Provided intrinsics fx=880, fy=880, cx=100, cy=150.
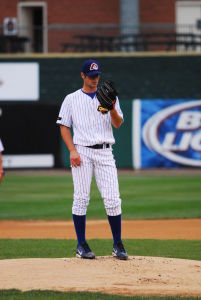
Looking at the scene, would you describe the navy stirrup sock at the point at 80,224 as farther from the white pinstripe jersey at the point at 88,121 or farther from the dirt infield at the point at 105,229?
the dirt infield at the point at 105,229

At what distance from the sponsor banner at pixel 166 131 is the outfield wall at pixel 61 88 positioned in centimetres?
34

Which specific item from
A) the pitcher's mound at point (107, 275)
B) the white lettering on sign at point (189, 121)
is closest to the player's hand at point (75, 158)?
the pitcher's mound at point (107, 275)

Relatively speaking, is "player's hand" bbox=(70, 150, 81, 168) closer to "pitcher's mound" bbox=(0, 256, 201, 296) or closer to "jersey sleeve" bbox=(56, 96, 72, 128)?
"jersey sleeve" bbox=(56, 96, 72, 128)

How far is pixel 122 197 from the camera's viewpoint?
18516 mm

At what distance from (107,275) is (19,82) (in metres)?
20.1

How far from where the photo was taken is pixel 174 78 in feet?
90.9

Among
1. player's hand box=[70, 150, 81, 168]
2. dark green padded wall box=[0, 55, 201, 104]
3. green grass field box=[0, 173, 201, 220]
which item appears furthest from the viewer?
dark green padded wall box=[0, 55, 201, 104]

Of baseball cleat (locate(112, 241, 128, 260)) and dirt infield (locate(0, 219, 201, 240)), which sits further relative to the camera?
dirt infield (locate(0, 219, 201, 240))

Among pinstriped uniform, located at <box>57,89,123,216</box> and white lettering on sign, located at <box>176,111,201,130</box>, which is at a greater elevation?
pinstriped uniform, located at <box>57,89,123,216</box>

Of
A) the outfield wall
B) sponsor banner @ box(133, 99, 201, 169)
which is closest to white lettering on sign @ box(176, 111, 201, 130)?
sponsor banner @ box(133, 99, 201, 169)

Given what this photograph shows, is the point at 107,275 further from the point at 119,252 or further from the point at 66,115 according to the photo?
the point at 66,115

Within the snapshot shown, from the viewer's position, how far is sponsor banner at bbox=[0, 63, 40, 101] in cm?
2719

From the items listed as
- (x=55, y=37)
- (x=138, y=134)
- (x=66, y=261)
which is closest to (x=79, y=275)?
(x=66, y=261)

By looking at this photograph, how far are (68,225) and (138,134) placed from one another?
12.3 m
